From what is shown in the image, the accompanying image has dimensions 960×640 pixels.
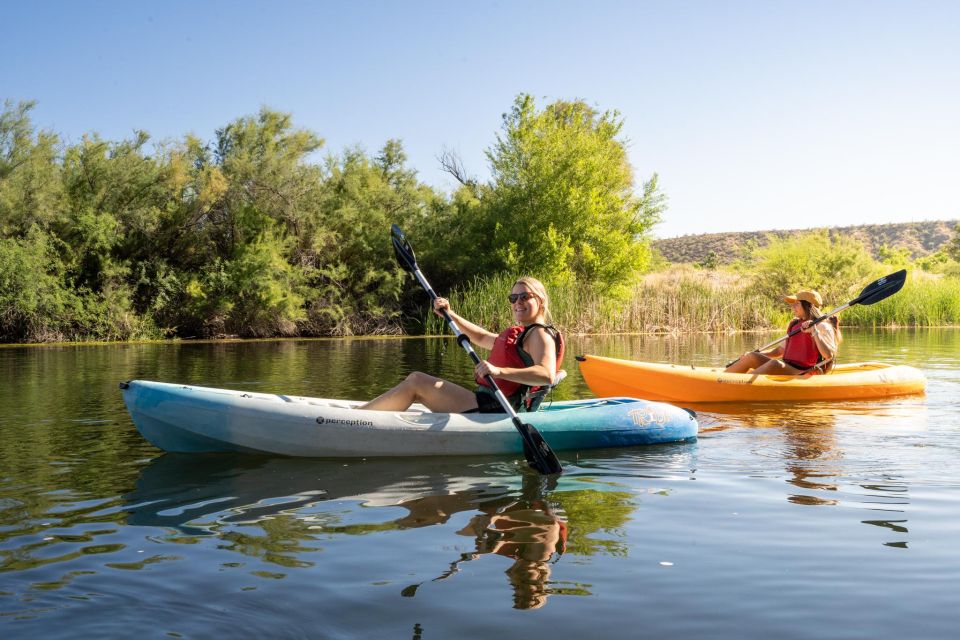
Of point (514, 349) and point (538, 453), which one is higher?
point (514, 349)

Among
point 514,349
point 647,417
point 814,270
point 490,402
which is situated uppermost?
point 814,270

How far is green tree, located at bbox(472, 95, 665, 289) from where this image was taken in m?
23.9

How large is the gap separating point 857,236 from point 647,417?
69.4m

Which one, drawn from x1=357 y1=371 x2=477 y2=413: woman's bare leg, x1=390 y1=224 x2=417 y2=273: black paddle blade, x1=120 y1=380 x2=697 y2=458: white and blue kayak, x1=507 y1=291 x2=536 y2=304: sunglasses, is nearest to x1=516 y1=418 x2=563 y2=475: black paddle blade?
x1=120 y1=380 x2=697 y2=458: white and blue kayak

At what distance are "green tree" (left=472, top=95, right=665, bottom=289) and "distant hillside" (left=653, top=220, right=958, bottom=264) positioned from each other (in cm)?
4225

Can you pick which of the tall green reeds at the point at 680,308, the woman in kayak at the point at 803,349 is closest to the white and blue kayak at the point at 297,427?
the woman in kayak at the point at 803,349

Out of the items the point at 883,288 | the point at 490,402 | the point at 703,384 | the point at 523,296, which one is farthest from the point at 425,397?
the point at 883,288

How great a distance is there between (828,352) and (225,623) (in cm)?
690

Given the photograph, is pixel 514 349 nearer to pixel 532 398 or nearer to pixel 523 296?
pixel 523 296

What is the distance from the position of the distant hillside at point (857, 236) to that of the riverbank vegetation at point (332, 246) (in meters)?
40.5

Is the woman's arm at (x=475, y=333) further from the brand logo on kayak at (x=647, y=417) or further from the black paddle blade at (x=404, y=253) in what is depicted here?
the black paddle blade at (x=404, y=253)

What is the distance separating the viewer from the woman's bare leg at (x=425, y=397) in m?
5.18

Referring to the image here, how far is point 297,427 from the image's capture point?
4.89 metres

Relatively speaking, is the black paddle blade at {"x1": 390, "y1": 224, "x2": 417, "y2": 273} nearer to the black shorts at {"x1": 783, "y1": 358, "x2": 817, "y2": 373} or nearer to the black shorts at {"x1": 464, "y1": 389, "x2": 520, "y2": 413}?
the black shorts at {"x1": 464, "y1": 389, "x2": 520, "y2": 413}
